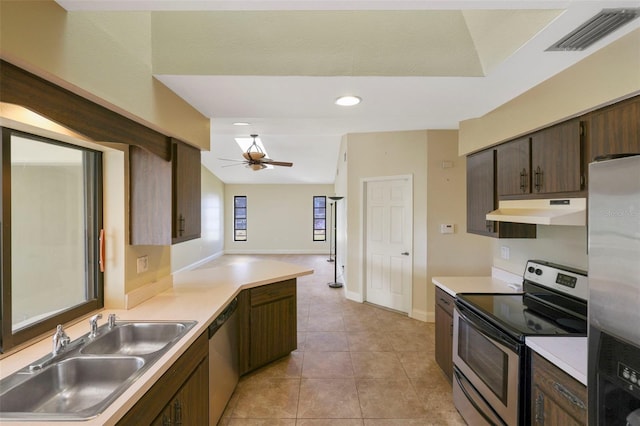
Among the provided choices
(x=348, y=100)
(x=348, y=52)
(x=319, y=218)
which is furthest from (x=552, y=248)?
(x=319, y=218)

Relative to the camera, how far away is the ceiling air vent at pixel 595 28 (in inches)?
48.6

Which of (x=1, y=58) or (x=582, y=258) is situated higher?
(x=1, y=58)

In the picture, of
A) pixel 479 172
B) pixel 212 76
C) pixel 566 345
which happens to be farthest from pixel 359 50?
pixel 566 345

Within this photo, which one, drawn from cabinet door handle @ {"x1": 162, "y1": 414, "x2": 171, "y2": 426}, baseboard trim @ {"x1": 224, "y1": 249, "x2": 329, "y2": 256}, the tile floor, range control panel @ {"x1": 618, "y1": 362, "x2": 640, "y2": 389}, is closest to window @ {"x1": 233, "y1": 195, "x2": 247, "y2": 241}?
baseboard trim @ {"x1": 224, "y1": 249, "x2": 329, "y2": 256}

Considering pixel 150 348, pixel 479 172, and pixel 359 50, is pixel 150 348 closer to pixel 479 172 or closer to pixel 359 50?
pixel 359 50

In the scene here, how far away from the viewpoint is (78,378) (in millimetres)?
1380

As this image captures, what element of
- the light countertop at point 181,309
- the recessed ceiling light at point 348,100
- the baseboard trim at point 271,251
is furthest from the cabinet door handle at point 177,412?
the baseboard trim at point 271,251

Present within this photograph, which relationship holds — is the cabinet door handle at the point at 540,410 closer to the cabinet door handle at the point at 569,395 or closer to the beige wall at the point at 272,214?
the cabinet door handle at the point at 569,395

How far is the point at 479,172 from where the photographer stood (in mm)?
2699

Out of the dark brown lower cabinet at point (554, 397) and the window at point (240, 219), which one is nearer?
the dark brown lower cabinet at point (554, 397)

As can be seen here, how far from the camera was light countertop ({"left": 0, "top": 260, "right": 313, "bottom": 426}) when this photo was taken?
1.11 metres

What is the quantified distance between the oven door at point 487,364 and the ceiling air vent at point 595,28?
157cm

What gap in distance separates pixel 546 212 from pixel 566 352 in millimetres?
843

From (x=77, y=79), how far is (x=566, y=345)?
2.63 meters
